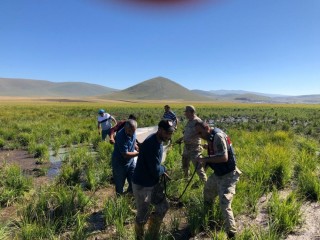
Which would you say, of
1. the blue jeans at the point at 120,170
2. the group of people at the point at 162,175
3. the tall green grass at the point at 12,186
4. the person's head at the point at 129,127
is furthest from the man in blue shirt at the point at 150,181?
the tall green grass at the point at 12,186

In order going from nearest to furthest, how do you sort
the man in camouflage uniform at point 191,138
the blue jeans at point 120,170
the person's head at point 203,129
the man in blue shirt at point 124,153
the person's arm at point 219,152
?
the person's arm at point 219,152, the person's head at point 203,129, the man in blue shirt at point 124,153, the blue jeans at point 120,170, the man in camouflage uniform at point 191,138

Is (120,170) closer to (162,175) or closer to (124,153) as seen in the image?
(124,153)

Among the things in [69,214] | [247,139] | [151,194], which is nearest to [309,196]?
[151,194]

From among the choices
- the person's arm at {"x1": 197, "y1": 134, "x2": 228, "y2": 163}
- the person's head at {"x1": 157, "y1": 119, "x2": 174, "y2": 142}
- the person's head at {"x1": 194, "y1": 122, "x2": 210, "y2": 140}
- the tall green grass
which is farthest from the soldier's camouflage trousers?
the tall green grass

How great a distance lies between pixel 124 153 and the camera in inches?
215

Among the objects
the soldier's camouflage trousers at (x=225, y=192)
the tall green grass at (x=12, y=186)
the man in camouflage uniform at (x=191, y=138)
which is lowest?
the tall green grass at (x=12, y=186)

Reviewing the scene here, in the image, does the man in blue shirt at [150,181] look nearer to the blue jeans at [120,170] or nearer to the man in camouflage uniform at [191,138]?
the blue jeans at [120,170]

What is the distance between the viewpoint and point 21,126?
18469mm

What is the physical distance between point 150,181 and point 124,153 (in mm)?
1219

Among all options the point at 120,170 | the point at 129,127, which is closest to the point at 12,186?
the point at 120,170

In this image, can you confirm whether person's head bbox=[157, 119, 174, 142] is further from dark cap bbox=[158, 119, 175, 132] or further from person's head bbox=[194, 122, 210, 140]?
person's head bbox=[194, 122, 210, 140]

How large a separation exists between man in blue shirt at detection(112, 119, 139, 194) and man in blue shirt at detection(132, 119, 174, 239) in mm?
1060

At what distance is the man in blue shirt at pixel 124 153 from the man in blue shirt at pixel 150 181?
41.8 inches

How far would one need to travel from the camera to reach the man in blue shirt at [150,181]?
4129 millimetres
